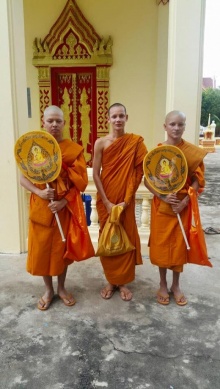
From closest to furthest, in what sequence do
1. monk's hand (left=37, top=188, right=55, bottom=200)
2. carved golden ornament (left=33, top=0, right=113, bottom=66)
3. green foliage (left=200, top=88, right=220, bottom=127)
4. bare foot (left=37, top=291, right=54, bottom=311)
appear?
monk's hand (left=37, top=188, right=55, bottom=200) < bare foot (left=37, top=291, right=54, bottom=311) < carved golden ornament (left=33, top=0, right=113, bottom=66) < green foliage (left=200, top=88, right=220, bottom=127)

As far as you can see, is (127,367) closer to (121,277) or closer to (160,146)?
(121,277)

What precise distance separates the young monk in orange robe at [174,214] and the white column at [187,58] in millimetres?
1060

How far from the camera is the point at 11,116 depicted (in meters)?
3.78

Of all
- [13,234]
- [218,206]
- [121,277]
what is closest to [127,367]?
[121,277]

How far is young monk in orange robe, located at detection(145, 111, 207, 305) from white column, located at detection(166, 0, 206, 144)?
41.7 inches

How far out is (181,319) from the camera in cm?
276

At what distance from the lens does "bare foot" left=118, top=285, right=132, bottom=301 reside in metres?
3.06

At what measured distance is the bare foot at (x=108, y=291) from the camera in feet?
10.2

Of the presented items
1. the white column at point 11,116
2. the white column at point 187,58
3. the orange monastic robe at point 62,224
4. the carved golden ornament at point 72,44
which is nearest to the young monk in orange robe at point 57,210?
the orange monastic robe at point 62,224

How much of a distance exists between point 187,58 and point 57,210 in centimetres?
220

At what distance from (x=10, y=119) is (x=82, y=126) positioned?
143 inches

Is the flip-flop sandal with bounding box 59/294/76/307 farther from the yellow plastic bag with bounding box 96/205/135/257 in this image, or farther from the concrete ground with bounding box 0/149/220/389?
the yellow plastic bag with bounding box 96/205/135/257

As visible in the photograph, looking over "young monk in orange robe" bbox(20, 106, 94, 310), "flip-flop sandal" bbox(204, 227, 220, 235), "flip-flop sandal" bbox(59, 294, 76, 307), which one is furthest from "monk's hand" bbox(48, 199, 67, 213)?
"flip-flop sandal" bbox(204, 227, 220, 235)

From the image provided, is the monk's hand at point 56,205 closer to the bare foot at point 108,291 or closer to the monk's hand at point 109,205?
the monk's hand at point 109,205
